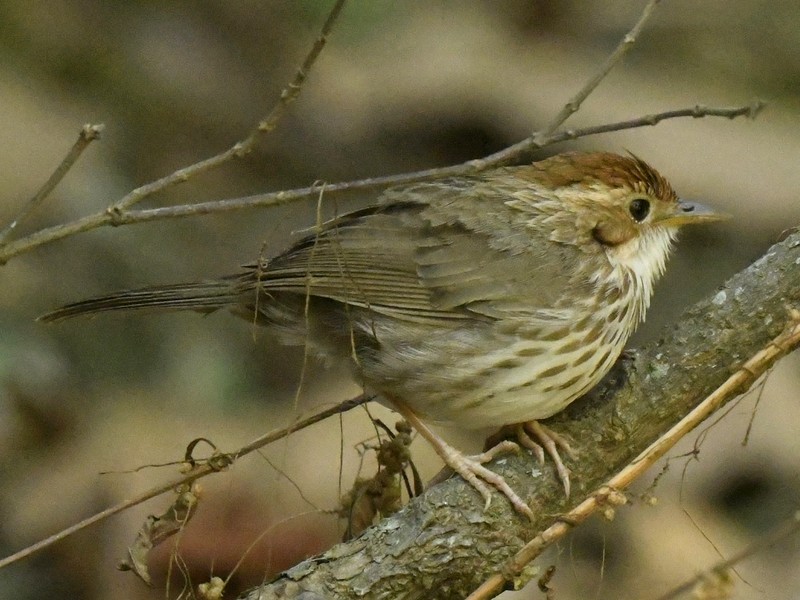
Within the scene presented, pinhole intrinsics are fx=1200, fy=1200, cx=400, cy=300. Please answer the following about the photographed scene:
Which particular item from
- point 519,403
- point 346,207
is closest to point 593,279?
point 519,403

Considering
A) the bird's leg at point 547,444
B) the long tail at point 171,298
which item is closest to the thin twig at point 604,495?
the bird's leg at point 547,444

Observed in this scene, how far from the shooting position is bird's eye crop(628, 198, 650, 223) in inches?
139

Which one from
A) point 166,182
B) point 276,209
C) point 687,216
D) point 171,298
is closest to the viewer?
point 166,182

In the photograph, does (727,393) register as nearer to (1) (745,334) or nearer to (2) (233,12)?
(1) (745,334)

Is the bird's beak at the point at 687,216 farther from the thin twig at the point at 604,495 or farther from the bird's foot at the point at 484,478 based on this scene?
the bird's foot at the point at 484,478

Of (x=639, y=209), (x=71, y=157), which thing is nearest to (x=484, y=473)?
(x=639, y=209)

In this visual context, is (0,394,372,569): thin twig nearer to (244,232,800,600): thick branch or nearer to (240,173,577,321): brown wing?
(244,232,800,600): thick branch

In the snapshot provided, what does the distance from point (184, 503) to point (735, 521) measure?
111 inches

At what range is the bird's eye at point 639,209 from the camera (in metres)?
3.53

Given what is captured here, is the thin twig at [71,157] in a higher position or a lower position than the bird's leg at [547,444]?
higher

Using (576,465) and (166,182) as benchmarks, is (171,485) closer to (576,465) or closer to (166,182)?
(166,182)

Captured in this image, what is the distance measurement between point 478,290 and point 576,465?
58 cm

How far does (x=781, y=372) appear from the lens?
538cm

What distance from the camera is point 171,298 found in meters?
3.45
